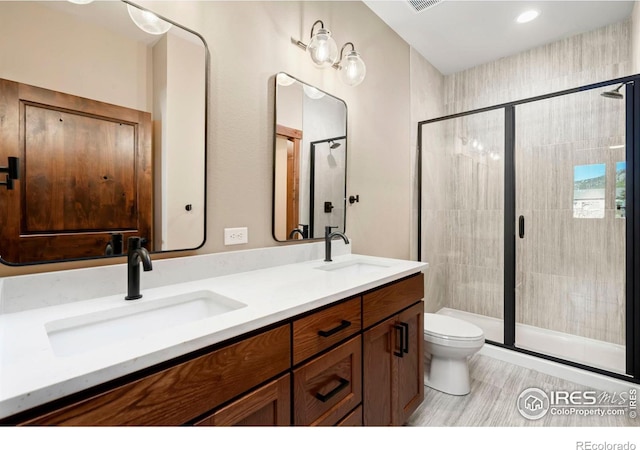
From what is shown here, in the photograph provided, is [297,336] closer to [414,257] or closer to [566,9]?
[414,257]

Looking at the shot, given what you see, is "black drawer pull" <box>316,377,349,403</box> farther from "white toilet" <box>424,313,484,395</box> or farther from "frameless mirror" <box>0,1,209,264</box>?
"white toilet" <box>424,313,484,395</box>

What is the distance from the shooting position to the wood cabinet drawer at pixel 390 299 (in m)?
1.25

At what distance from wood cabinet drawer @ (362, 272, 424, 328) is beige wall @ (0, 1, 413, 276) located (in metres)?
0.63

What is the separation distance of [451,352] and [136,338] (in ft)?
5.91

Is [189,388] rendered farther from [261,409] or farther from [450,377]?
[450,377]

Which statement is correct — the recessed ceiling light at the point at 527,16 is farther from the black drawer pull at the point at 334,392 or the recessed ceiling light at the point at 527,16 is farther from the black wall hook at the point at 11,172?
the black wall hook at the point at 11,172

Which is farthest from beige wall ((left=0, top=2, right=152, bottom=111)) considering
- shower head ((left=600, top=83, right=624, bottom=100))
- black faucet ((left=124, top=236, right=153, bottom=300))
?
shower head ((left=600, top=83, right=624, bottom=100))

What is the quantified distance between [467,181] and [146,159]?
9.32ft

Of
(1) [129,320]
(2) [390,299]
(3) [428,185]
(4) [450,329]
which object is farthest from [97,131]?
(3) [428,185]

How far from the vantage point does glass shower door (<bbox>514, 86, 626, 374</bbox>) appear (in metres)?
2.30

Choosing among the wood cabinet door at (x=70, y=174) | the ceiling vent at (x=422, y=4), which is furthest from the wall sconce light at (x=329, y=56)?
the wood cabinet door at (x=70, y=174)

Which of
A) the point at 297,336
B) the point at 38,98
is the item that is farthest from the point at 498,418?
the point at 38,98

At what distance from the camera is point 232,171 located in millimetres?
1449

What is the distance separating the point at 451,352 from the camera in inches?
74.7
